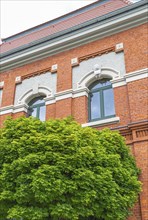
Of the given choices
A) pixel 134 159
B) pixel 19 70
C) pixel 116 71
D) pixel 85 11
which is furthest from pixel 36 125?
pixel 85 11

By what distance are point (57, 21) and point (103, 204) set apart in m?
13.2

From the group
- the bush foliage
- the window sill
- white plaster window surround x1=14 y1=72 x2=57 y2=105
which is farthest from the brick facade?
the bush foliage

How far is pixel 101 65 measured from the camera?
11.5 m

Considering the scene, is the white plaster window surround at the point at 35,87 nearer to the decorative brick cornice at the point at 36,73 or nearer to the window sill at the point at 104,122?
the decorative brick cornice at the point at 36,73

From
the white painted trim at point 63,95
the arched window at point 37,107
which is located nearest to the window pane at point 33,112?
the arched window at point 37,107

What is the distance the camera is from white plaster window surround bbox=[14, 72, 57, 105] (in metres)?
12.4

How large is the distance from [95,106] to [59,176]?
541 centimetres

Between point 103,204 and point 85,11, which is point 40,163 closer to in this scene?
point 103,204

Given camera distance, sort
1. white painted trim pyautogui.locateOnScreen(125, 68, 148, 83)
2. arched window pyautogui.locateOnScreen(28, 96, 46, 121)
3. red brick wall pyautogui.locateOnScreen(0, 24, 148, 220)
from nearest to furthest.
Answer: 1. red brick wall pyautogui.locateOnScreen(0, 24, 148, 220)
2. white painted trim pyautogui.locateOnScreen(125, 68, 148, 83)
3. arched window pyautogui.locateOnScreen(28, 96, 46, 121)

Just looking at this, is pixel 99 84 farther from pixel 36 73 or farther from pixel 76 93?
pixel 36 73

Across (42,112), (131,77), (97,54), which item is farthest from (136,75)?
(42,112)

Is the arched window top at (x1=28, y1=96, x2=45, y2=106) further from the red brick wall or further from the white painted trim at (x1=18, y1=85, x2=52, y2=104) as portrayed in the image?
the red brick wall

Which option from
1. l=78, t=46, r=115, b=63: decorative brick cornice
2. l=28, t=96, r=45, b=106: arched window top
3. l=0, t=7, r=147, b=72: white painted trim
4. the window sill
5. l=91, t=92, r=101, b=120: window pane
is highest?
l=0, t=7, r=147, b=72: white painted trim

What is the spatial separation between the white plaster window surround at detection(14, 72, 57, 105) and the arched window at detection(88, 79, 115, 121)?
6.10ft
